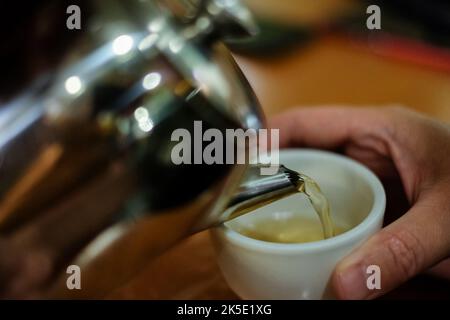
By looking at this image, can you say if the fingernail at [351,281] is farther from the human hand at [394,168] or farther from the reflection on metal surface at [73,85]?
the reflection on metal surface at [73,85]

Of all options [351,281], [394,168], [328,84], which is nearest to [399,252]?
[351,281]

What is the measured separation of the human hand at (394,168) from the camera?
439 mm

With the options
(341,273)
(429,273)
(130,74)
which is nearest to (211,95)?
(130,74)

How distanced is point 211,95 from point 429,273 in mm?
296

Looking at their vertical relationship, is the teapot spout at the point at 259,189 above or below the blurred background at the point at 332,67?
below

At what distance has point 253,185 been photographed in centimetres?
43

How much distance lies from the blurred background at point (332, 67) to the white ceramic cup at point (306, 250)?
0.08 m

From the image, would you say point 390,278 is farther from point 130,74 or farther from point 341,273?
point 130,74

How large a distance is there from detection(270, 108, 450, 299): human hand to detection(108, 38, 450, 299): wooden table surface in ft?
0.43

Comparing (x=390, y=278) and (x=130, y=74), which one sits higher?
(x=130, y=74)

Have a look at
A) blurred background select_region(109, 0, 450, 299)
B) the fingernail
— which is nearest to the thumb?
the fingernail

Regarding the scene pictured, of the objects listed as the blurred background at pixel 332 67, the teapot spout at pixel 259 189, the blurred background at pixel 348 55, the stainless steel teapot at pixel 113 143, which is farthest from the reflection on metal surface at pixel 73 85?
the blurred background at pixel 348 55

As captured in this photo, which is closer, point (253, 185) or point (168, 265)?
point (253, 185)

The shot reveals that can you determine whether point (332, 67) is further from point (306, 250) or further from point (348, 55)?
point (306, 250)
